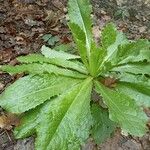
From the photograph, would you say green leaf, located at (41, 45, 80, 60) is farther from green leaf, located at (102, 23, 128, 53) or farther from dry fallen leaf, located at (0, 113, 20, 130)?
dry fallen leaf, located at (0, 113, 20, 130)

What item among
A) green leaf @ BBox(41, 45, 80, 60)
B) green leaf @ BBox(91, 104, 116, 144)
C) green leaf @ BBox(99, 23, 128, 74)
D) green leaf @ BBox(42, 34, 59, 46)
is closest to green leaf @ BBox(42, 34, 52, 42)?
green leaf @ BBox(42, 34, 59, 46)

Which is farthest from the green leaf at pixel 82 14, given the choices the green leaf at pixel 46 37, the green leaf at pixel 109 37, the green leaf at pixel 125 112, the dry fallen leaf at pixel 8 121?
the green leaf at pixel 46 37

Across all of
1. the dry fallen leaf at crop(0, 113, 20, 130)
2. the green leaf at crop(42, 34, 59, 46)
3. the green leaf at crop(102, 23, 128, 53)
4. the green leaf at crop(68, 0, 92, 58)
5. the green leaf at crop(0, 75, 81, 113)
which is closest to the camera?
the green leaf at crop(0, 75, 81, 113)

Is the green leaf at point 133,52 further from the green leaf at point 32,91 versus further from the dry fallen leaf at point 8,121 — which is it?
the dry fallen leaf at point 8,121

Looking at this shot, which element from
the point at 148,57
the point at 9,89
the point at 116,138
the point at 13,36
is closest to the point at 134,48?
the point at 148,57

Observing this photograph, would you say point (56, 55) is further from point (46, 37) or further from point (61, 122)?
point (46, 37)

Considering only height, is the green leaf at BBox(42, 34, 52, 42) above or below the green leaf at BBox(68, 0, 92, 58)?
below
